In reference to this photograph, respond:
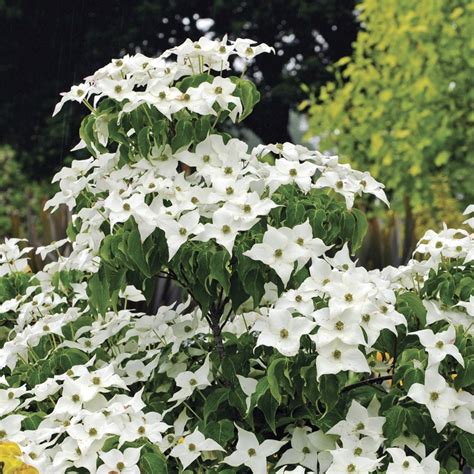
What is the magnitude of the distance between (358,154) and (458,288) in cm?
575

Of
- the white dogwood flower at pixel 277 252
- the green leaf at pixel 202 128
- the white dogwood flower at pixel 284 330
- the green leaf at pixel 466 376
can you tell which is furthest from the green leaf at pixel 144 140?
the green leaf at pixel 466 376

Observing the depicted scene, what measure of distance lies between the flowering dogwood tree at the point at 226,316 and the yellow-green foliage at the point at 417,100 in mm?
4735

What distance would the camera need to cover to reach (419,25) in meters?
7.09

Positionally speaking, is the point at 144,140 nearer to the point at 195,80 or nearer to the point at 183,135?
the point at 183,135

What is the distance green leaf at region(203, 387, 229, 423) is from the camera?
2.24 metres

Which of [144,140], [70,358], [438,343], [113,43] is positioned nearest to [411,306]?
[438,343]

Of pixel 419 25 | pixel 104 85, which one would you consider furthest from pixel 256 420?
pixel 419 25

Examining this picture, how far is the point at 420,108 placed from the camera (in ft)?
23.8

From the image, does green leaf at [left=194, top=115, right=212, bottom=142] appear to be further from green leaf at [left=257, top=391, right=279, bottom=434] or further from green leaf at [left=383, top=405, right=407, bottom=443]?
green leaf at [left=383, top=405, right=407, bottom=443]

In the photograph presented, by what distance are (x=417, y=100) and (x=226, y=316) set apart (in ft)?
16.6

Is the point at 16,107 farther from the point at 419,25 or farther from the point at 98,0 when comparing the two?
the point at 419,25

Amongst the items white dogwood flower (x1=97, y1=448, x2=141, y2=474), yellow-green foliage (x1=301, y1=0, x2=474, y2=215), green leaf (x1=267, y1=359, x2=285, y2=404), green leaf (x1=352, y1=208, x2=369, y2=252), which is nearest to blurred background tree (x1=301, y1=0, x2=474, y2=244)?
yellow-green foliage (x1=301, y1=0, x2=474, y2=215)

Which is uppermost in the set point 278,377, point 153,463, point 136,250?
point 136,250

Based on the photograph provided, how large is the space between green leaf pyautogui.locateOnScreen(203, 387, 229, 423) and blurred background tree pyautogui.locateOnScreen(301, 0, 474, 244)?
484 centimetres
